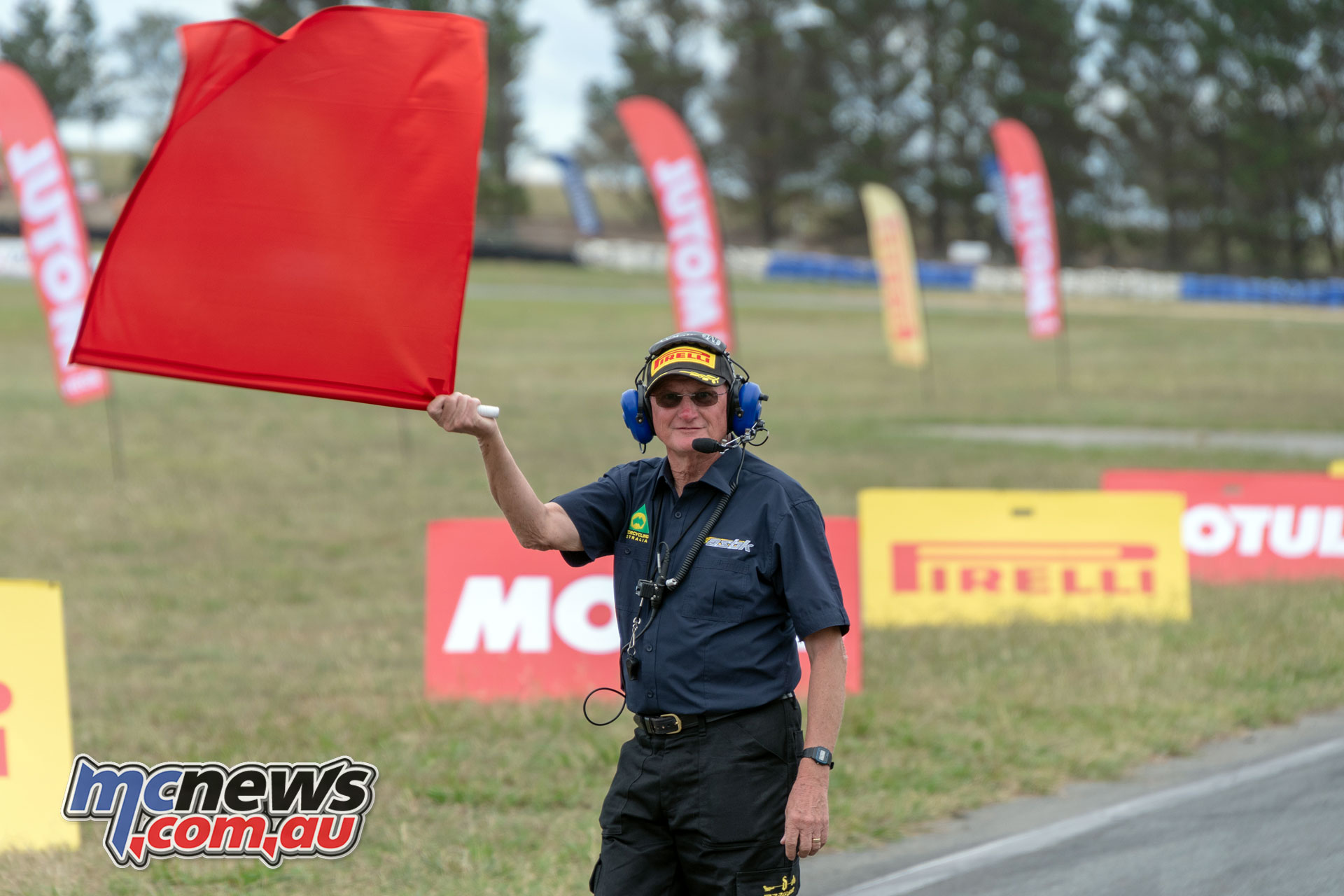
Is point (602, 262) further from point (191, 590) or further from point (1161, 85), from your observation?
point (191, 590)

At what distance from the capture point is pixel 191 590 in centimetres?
1122

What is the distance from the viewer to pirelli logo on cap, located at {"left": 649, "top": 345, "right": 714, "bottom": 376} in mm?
3629

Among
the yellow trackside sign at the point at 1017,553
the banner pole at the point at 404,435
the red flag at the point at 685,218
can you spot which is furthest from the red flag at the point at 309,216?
the banner pole at the point at 404,435

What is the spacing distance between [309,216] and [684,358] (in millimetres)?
1344

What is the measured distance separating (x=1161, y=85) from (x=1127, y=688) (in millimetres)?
71927

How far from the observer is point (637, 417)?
388 centimetres

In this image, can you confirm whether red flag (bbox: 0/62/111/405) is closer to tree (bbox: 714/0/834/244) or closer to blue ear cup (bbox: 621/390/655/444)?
blue ear cup (bbox: 621/390/655/444)

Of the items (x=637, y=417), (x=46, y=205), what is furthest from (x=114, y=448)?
(x=637, y=417)

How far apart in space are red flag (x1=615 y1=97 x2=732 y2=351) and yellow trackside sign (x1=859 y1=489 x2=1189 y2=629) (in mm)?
6337

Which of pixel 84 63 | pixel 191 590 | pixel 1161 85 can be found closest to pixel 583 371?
pixel 191 590

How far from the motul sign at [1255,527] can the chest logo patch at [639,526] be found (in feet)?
26.2

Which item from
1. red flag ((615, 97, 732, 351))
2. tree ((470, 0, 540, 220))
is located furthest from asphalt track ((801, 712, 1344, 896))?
tree ((470, 0, 540, 220))

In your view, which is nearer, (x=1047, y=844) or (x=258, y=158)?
(x=258, y=158)

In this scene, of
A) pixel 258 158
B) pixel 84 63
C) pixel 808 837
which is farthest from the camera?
pixel 84 63
